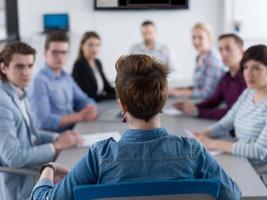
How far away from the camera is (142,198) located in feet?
4.33

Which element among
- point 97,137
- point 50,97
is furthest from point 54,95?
point 97,137

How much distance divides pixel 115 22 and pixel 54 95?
10.8ft

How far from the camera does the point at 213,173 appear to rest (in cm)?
150

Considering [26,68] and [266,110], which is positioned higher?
[26,68]

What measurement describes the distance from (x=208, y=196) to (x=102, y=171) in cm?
32

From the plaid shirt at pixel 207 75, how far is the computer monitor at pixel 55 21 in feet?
8.36

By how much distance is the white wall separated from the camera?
6.42 meters

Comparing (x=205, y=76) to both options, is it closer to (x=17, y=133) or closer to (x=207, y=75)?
(x=207, y=75)

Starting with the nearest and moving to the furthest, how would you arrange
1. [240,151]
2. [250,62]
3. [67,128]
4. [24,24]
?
1. [240,151]
2. [250,62]
3. [67,128]
4. [24,24]

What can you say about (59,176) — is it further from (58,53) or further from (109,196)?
(58,53)

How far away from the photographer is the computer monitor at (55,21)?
6363mm

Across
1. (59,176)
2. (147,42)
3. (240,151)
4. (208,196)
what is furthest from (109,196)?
(147,42)

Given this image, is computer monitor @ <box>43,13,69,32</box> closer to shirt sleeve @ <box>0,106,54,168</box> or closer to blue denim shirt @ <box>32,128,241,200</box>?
shirt sleeve @ <box>0,106,54,168</box>

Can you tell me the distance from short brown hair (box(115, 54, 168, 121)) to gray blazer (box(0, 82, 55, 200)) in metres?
1.08
